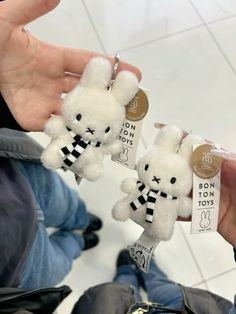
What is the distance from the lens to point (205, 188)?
0.62 metres

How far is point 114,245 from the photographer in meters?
1.18

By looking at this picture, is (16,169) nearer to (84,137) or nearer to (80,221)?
(84,137)

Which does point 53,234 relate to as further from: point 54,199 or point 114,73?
point 114,73

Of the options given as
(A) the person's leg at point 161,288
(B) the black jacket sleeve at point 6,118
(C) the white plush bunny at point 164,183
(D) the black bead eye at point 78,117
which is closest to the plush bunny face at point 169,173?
(C) the white plush bunny at point 164,183

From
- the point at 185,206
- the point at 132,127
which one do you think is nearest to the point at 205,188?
the point at 185,206

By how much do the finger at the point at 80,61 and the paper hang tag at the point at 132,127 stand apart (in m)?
0.05

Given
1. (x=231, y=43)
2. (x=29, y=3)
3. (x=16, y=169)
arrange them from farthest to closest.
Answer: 1. (x=231, y=43)
2. (x=16, y=169)
3. (x=29, y=3)

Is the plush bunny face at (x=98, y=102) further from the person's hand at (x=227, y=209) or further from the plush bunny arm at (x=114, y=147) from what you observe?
the person's hand at (x=227, y=209)

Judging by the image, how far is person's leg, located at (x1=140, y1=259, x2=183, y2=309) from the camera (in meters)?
0.95

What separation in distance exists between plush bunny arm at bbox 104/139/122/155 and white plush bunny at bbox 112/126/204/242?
0.13 feet

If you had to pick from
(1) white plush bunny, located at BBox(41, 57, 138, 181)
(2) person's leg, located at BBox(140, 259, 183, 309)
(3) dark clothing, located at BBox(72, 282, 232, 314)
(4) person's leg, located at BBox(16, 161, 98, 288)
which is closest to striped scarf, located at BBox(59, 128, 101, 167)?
(1) white plush bunny, located at BBox(41, 57, 138, 181)

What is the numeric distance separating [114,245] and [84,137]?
626 millimetres

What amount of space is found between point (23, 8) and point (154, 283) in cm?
75

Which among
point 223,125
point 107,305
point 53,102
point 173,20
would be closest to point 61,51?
point 53,102
